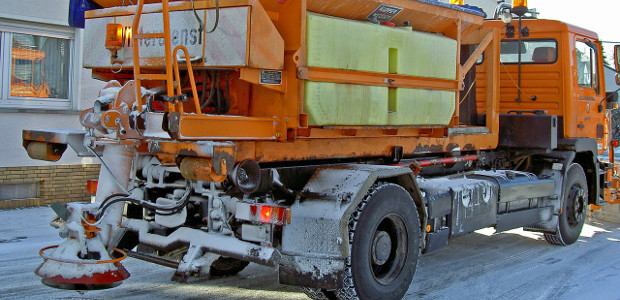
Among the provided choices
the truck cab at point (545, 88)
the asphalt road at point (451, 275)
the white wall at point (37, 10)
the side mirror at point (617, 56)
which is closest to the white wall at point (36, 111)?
the white wall at point (37, 10)

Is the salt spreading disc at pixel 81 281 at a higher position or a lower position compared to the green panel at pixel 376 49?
lower

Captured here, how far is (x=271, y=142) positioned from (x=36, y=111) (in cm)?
578

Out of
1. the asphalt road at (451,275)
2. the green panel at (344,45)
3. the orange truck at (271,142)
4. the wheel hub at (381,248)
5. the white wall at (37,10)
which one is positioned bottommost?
the asphalt road at (451,275)

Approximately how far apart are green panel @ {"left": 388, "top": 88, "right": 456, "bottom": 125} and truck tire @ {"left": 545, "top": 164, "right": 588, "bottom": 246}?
115 inches

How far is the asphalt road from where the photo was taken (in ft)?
18.4

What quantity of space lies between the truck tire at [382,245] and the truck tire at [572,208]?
347cm

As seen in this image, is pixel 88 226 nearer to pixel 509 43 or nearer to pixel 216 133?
pixel 216 133

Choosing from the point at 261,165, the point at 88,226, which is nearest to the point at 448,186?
the point at 261,165

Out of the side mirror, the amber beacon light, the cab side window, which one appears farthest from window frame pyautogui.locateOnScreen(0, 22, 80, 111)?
the side mirror

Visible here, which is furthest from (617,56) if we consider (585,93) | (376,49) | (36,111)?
(36,111)

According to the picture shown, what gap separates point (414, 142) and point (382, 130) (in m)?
0.66

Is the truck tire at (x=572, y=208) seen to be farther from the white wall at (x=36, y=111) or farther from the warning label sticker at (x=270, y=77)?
the white wall at (x=36, y=111)

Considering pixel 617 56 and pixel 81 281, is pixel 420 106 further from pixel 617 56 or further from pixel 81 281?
pixel 617 56

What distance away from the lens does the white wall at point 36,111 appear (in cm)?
911
